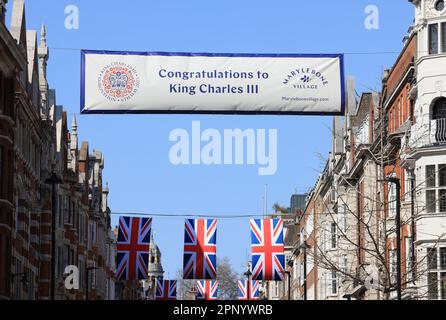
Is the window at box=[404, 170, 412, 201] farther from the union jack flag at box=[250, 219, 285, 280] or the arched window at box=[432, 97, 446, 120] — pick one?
the union jack flag at box=[250, 219, 285, 280]

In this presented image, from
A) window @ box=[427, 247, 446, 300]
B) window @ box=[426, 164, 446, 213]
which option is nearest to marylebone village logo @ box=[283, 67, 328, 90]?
window @ box=[427, 247, 446, 300]

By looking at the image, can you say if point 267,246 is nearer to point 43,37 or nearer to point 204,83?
point 204,83

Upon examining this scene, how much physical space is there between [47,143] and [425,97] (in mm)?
32373

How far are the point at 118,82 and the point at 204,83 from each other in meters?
2.61

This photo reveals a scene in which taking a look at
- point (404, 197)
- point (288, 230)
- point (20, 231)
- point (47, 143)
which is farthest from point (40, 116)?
point (288, 230)

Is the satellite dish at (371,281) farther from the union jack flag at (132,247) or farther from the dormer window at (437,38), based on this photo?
the dormer window at (437,38)

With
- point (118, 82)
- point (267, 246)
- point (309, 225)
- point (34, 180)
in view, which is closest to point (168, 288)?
point (34, 180)

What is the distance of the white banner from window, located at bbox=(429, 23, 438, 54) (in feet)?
66.7

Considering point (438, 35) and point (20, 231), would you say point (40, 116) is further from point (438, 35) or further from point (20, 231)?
point (438, 35)

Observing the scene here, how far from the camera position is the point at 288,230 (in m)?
165

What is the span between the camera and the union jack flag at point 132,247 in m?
53.8

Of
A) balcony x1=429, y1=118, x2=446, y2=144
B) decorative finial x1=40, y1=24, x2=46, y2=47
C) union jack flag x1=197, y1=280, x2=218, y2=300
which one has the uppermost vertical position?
decorative finial x1=40, y1=24, x2=46, y2=47

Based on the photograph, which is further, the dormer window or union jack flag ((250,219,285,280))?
the dormer window

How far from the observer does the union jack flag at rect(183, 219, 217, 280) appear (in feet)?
172
